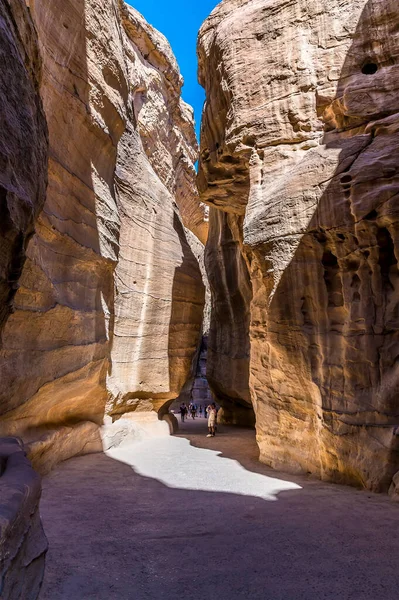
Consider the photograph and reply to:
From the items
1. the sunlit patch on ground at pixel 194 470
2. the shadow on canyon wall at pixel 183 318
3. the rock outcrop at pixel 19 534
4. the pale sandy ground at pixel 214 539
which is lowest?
the sunlit patch on ground at pixel 194 470

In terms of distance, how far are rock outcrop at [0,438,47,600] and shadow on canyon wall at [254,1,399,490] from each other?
15.8 ft

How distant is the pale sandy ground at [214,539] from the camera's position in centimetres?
310

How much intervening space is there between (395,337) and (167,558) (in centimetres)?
465

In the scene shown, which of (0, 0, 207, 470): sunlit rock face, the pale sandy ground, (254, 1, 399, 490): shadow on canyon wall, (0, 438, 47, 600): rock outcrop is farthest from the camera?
(0, 0, 207, 470): sunlit rock face

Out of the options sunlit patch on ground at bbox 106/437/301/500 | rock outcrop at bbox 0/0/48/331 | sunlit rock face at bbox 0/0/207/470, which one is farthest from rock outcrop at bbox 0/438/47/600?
sunlit patch on ground at bbox 106/437/301/500

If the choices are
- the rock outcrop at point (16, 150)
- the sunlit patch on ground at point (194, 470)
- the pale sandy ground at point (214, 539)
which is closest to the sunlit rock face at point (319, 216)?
the sunlit patch on ground at point (194, 470)

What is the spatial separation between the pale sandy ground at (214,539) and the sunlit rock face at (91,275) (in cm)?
163

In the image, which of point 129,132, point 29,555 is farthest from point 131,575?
point 129,132

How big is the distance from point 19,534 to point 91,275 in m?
6.46

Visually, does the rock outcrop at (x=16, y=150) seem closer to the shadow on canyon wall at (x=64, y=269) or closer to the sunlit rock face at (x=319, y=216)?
the shadow on canyon wall at (x=64, y=269)

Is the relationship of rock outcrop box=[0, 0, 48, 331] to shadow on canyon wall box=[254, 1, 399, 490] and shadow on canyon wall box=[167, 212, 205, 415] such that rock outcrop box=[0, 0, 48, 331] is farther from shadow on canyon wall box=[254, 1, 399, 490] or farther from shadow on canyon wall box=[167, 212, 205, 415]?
shadow on canyon wall box=[167, 212, 205, 415]

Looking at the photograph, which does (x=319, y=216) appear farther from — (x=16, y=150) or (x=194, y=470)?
(x=16, y=150)

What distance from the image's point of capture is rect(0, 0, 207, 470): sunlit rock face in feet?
21.4

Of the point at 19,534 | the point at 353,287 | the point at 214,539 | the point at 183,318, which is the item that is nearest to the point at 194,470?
the point at 214,539
